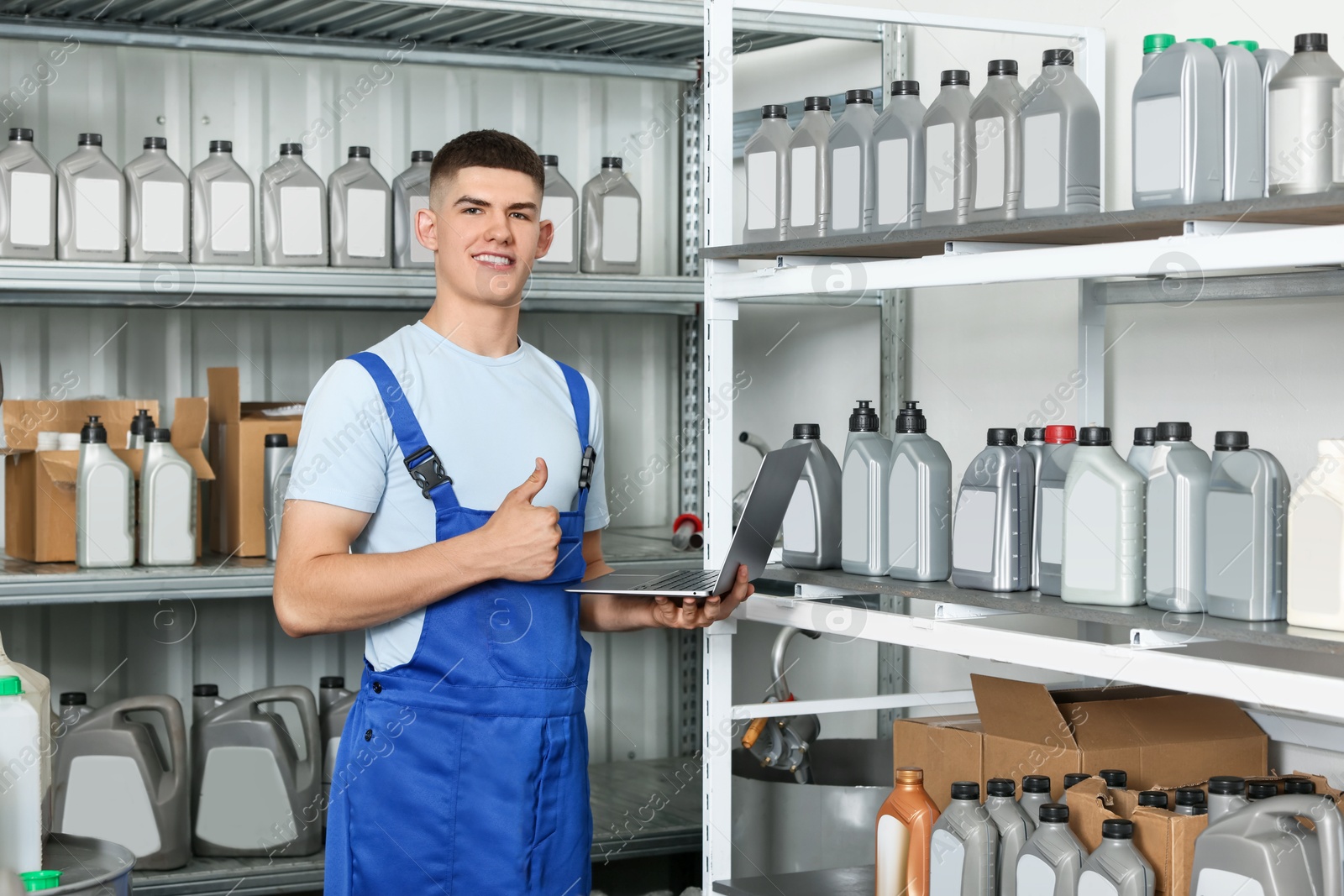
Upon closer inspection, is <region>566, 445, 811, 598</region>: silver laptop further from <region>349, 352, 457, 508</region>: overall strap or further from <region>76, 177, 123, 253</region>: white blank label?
<region>76, 177, 123, 253</region>: white blank label

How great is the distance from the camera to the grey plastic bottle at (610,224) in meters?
Result: 2.98

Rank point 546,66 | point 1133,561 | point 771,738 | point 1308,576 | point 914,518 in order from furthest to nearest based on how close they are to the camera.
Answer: point 546,66 → point 771,738 → point 914,518 → point 1133,561 → point 1308,576

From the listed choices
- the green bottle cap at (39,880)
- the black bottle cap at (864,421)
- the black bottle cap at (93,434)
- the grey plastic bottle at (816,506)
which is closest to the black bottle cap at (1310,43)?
the black bottle cap at (864,421)

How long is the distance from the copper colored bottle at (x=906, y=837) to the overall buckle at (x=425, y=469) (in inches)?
30.6

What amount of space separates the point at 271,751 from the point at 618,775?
0.93m

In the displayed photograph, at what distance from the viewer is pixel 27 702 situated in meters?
1.50

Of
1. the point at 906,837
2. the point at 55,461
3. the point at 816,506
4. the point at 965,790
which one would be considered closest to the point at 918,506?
the point at 816,506

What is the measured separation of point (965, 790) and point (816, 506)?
46cm

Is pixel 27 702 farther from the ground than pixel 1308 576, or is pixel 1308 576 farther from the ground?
pixel 1308 576

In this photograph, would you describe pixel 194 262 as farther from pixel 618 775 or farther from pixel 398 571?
pixel 618 775

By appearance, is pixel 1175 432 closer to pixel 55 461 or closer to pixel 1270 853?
pixel 1270 853

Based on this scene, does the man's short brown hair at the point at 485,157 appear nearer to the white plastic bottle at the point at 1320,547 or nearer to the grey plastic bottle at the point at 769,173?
the grey plastic bottle at the point at 769,173

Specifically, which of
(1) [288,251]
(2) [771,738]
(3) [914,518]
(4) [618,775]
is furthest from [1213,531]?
(4) [618,775]

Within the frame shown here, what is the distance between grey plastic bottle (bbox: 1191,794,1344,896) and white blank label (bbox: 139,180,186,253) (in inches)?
79.1
